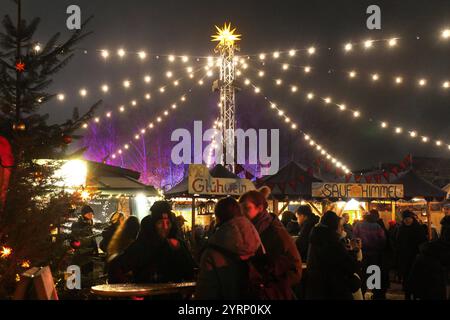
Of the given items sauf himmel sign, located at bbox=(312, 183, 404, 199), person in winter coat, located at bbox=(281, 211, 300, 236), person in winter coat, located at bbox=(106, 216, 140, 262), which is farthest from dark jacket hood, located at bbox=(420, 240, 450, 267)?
sauf himmel sign, located at bbox=(312, 183, 404, 199)

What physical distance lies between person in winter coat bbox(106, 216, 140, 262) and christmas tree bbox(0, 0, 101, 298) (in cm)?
60

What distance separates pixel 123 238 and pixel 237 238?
2.39m

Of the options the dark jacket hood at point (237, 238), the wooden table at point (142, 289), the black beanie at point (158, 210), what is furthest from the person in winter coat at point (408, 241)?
the dark jacket hood at point (237, 238)

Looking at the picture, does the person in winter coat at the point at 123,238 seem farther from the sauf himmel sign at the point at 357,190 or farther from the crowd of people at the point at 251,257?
Answer: the sauf himmel sign at the point at 357,190

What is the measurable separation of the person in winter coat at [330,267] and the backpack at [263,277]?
36.6 inches

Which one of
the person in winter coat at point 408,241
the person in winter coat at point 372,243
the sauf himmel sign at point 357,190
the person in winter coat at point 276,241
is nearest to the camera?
the person in winter coat at point 276,241

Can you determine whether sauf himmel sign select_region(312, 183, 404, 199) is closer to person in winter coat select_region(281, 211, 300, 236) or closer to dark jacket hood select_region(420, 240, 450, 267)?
person in winter coat select_region(281, 211, 300, 236)

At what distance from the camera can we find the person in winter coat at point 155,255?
458 centimetres

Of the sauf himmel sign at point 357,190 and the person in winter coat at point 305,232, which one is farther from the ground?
the sauf himmel sign at point 357,190

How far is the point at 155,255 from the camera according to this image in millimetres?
4629

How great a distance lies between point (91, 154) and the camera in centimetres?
3531

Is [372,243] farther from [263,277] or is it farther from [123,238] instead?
[263,277]
